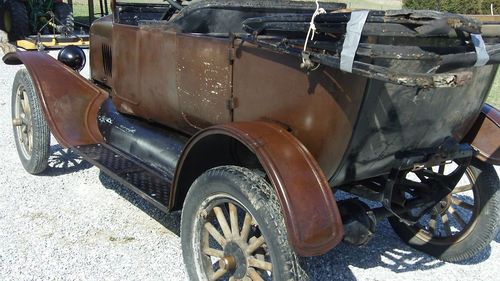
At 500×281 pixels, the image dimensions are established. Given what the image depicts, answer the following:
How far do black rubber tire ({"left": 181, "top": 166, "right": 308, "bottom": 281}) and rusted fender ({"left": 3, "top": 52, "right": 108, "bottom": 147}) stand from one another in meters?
1.55

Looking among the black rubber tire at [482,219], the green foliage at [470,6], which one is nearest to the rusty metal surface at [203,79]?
the black rubber tire at [482,219]

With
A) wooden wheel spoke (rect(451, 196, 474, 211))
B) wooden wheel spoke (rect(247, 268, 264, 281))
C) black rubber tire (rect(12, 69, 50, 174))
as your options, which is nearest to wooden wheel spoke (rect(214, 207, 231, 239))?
wooden wheel spoke (rect(247, 268, 264, 281))

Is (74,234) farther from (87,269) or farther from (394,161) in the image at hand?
(394,161)

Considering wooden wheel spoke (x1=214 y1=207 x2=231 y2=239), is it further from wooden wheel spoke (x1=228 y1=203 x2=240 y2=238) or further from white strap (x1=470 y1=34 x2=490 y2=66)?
white strap (x1=470 y1=34 x2=490 y2=66)

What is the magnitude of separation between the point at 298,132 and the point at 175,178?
737 millimetres

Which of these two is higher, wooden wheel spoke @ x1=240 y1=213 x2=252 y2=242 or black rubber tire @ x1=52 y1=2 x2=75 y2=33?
wooden wheel spoke @ x1=240 y1=213 x2=252 y2=242

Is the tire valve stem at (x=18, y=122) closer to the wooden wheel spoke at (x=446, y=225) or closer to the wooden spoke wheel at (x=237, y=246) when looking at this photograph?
the wooden spoke wheel at (x=237, y=246)

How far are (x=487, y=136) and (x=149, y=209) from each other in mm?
2330

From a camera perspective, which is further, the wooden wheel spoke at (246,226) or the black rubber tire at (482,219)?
the black rubber tire at (482,219)

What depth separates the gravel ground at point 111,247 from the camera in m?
3.02

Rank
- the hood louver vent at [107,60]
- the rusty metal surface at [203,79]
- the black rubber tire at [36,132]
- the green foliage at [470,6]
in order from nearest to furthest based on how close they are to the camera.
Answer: the rusty metal surface at [203,79], the black rubber tire at [36,132], the hood louver vent at [107,60], the green foliage at [470,6]

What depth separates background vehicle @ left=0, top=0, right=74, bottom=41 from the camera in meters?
11.5

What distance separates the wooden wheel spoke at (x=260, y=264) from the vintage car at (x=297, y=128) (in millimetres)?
10

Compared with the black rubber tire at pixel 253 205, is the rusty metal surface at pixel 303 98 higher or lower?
higher
